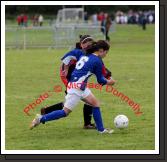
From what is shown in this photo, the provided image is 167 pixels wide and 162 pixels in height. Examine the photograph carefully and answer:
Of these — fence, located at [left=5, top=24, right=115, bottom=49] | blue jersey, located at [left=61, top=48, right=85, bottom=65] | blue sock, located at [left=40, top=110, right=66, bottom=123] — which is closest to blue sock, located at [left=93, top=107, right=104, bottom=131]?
blue sock, located at [left=40, top=110, right=66, bottom=123]

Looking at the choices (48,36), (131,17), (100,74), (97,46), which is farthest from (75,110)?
(131,17)

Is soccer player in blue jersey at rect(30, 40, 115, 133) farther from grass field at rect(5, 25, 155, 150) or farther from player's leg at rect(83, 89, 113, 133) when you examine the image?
grass field at rect(5, 25, 155, 150)

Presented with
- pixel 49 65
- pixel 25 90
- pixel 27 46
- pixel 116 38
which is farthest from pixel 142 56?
pixel 116 38

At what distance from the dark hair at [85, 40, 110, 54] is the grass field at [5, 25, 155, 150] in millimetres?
1515

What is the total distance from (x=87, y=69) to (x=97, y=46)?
436 millimetres

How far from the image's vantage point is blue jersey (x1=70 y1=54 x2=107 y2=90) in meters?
11.2

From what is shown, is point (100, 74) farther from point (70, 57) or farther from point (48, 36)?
point (48, 36)

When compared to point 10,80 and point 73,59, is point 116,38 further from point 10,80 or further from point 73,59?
point 73,59

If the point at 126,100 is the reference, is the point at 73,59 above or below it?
above

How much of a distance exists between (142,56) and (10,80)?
1043 cm

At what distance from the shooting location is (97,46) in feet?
36.8

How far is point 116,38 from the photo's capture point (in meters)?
46.8

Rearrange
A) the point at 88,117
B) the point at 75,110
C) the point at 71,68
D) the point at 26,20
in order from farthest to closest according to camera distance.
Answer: the point at 26,20, the point at 75,110, the point at 88,117, the point at 71,68

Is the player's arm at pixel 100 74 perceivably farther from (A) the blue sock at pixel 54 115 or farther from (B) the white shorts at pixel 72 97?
(A) the blue sock at pixel 54 115
